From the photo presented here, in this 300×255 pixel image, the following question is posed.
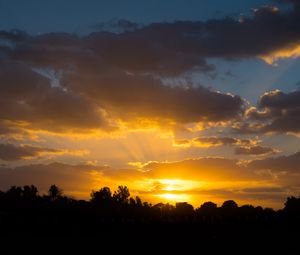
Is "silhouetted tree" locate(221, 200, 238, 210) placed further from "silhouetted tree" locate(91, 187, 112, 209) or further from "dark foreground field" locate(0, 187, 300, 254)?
"dark foreground field" locate(0, 187, 300, 254)

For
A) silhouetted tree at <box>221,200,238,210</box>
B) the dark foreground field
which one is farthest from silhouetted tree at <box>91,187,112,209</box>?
the dark foreground field

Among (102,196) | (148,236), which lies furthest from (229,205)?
(148,236)

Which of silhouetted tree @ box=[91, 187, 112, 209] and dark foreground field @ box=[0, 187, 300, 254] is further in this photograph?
silhouetted tree @ box=[91, 187, 112, 209]

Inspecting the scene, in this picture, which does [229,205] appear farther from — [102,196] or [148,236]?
[148,236]

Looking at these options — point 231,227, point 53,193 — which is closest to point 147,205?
point 53,193

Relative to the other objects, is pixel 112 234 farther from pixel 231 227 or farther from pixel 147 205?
pixel 147 205

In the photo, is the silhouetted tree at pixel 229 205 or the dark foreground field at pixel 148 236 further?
the silhouetted tree at pixel 229 205

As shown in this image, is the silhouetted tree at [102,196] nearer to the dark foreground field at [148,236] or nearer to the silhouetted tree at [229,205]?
the silhouetted tree at [229,205]

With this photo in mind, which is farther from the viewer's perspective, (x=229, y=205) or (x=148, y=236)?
(x=229, y=205)

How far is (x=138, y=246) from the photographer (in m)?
35.2

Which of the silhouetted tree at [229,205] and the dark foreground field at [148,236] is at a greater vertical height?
the silhouetted tree at [229,205]

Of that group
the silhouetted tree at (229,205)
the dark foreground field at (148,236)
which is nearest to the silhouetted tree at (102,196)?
the silhouetted tree at (229,205)

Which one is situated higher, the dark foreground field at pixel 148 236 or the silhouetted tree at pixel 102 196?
the silhouetted tree at pixel 102 196

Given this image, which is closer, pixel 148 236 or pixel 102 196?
pixel 148 236
